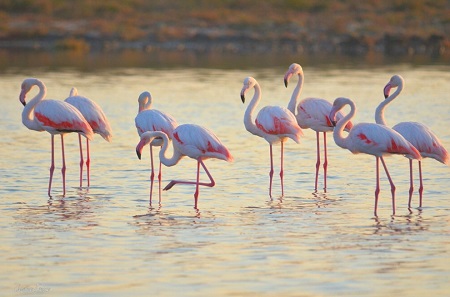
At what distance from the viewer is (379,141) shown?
34.1 feet

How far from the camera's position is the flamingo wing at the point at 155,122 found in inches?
457

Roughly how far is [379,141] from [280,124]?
1715 mm

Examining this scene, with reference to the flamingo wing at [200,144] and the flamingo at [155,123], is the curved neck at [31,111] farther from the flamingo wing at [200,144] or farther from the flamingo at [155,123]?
the flamingo wing at [200,144]

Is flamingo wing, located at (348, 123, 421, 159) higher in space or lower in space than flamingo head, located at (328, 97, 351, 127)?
lower

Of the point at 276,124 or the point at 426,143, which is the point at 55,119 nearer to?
the point at 276,124

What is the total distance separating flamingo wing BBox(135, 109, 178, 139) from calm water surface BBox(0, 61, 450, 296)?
2.47 ft

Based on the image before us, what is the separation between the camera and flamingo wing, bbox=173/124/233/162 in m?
10.9

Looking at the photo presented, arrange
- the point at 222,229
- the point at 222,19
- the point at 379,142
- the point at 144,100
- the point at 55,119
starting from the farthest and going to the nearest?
the point at 222,19 < the point at 144,100 < the point at 55,119 < the point at 379,142 < the point at 222,229

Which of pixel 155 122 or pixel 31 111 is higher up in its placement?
pixel 31 111

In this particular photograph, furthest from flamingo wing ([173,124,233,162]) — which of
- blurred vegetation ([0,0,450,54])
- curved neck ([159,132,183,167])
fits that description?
blurred vegetation ([0,0,450,54])

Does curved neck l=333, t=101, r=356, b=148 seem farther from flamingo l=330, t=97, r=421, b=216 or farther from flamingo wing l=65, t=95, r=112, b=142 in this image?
flamingo wing l=65, t=95, r=112, b=142

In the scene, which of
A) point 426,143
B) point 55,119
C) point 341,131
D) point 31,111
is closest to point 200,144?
point 341,131

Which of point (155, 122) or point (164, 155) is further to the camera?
point (155, 122)

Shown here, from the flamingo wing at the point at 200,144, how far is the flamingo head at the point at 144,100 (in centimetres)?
158
